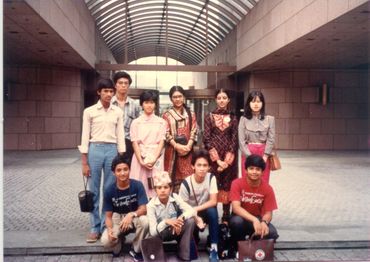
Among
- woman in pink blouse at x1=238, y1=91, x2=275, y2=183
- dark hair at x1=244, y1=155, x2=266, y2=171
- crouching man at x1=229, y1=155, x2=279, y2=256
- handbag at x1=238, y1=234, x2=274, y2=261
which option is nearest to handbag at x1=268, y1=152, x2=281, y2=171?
woman in pink blouse at x1=238, y1=91, x2=275, y2=183

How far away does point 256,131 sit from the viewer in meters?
5.54

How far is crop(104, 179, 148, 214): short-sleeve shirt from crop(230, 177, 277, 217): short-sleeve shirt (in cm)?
94

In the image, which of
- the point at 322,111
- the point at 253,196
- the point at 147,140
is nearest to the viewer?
the point at 253,196

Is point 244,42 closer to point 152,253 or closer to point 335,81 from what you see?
point 335,81

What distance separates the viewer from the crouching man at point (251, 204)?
4.73 metres

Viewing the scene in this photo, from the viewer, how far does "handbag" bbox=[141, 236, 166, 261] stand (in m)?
Answer: 4.54

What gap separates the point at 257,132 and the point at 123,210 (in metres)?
1.78

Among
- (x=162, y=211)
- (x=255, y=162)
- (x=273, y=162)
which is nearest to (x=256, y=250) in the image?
(x=255, y=162)

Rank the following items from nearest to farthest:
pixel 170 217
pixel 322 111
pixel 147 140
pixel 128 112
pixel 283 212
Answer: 1. pixel 170 217
2. pixel 147 140
3. pixel 128 112
4. pixel 283 212
5. pixel 322 111

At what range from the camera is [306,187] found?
9266 mm

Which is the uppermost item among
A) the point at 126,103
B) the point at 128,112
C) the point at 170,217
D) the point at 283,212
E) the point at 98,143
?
the point at 126,103

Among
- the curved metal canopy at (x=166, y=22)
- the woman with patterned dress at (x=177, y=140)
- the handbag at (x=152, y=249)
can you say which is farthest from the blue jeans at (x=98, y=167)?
the curved metal canopy at (x=166, y=22)

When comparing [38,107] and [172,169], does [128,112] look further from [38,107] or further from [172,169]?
[38,107]

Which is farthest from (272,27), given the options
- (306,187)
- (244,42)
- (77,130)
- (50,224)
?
(50,224)
